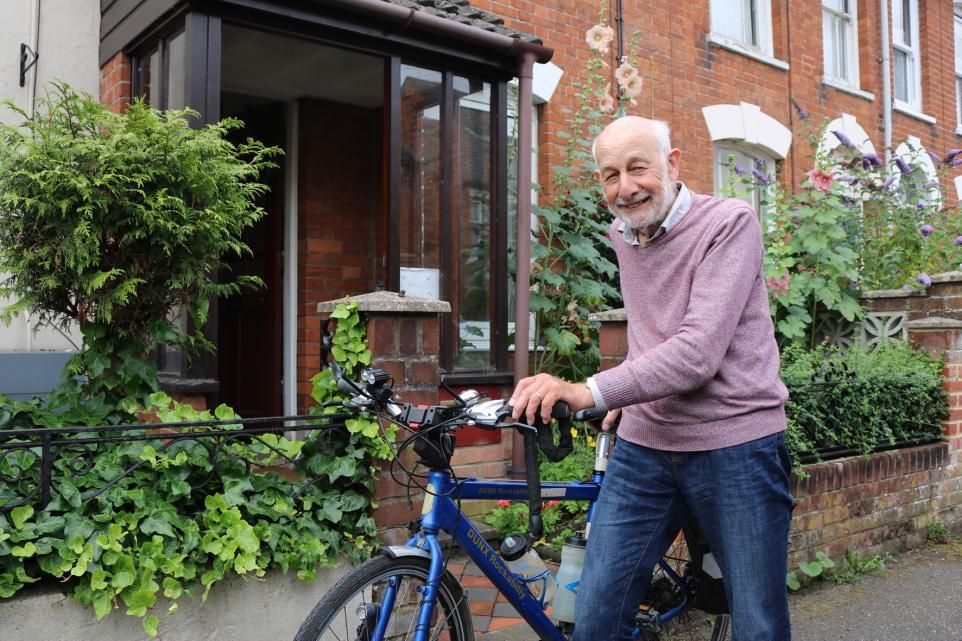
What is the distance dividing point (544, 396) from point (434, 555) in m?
0.56

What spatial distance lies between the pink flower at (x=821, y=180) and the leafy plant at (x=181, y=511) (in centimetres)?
523

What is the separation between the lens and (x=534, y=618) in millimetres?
2574

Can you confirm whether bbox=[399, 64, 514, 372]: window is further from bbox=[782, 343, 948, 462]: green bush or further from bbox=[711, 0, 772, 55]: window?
bbox=[711, 0, 772, 55]: window

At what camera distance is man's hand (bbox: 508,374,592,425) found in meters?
2.07

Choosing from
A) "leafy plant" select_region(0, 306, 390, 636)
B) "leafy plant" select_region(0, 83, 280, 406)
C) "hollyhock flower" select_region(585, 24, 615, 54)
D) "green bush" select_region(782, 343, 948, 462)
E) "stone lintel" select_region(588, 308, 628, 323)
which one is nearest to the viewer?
"leafy plant" select_region(0, 306, 390, 636)

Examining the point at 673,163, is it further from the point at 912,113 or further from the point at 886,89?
the point at 912,113

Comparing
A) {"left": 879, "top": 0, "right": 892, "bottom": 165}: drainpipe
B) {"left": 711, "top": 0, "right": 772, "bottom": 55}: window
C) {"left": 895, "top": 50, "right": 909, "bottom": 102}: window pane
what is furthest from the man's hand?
{"left": 895, "top": 50, "right": 909, "bottom": 102}: window pane

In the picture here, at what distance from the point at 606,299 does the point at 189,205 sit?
3.81m

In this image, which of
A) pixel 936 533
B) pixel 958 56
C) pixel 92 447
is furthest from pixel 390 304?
pixel 958 56

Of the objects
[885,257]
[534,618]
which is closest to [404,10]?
[534,618]

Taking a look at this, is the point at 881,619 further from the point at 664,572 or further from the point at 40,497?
the point at 40,497

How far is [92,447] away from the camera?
329cm

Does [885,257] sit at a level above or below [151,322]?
above

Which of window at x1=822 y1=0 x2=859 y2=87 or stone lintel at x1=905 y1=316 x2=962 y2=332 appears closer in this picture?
stone lintel at x1=905 y1=316 x2=962 y2=332
